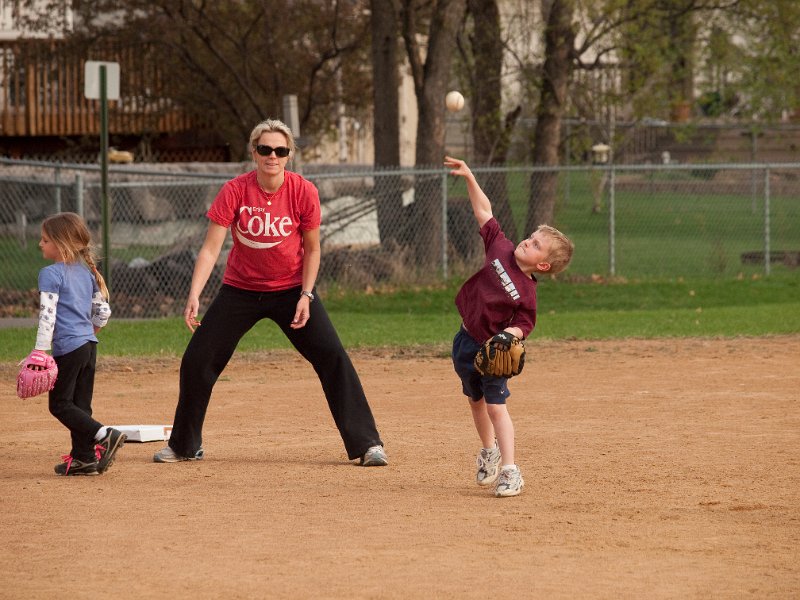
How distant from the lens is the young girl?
7094mm

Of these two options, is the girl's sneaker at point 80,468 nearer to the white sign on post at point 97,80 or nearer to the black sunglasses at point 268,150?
the black sunglasses at point 268,150

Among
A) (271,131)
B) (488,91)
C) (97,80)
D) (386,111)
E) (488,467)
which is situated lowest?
(488,467)

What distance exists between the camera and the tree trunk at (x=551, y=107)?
20.1m

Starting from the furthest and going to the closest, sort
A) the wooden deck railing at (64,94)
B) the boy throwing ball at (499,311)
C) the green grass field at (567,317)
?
the wooden deck railing at (64,94)
the green grass field at (567,317)
the boy throwing ball at (499,311)

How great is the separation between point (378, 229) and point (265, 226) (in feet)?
40.1

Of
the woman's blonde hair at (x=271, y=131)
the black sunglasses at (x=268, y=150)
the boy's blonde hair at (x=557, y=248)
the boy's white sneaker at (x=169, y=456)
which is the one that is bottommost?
the boy's white sneaker at (x=169, y=456)

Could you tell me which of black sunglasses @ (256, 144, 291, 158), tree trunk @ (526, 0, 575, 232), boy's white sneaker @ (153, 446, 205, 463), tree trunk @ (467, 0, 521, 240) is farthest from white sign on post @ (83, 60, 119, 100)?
tree trunk @ (467, 0, 521, 240)

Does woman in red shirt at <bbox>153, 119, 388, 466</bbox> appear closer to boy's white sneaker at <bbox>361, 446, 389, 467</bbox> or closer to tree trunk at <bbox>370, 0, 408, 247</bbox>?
boy's white sneaker at <bbox>361, 446, 389, 467</bbox>

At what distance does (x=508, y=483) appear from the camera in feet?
22.4

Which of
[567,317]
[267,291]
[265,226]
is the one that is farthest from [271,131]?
[567,317]

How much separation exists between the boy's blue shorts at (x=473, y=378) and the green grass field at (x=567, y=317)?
606 centimetres

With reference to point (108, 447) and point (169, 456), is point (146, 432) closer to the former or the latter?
point (169, 456)

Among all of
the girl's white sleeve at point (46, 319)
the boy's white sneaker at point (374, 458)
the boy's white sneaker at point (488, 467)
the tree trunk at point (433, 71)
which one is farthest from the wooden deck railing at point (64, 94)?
the boy's white sneaker at point (488, 467)

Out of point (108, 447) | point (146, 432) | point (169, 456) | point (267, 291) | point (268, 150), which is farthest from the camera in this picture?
point (146, 432)
